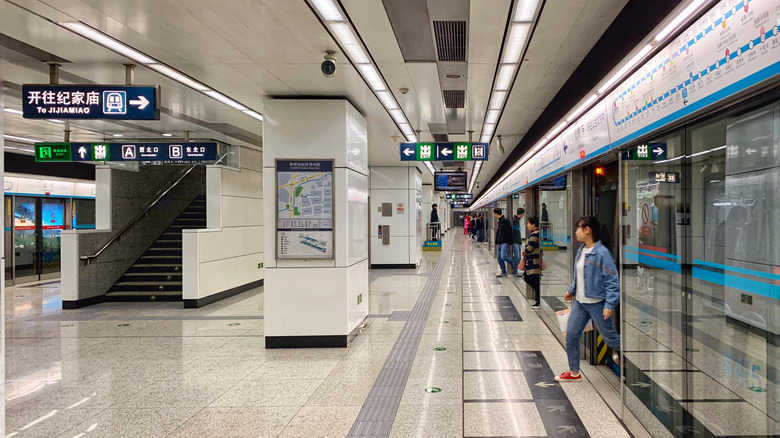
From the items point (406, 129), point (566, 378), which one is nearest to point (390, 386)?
point (566, 378)

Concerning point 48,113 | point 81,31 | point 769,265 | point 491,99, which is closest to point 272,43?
point 81,31

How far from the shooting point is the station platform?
3.45 metres

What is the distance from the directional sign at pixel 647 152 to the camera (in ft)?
10.4

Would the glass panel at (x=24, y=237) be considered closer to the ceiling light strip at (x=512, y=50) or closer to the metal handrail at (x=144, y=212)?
the metal handrail at (x=144, y=212)

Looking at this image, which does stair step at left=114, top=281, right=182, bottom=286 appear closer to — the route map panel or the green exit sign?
the green exit sign

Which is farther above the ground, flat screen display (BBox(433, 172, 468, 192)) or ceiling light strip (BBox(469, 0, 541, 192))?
ceiling light strip (BBox(469, 0, 541, 192))

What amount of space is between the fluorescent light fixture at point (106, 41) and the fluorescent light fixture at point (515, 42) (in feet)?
11.1

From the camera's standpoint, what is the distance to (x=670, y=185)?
10.3ft

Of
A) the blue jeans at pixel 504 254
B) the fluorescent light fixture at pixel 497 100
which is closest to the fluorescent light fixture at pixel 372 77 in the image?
the fluorescent light fixture at pixel 497 100

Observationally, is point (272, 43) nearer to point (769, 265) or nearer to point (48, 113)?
point (48, 113)

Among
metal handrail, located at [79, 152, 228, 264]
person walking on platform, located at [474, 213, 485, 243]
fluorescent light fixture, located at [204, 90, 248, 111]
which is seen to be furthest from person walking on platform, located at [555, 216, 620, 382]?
person walking on platform, located at [474, 213, 485, 243]

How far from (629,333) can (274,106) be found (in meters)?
4.47

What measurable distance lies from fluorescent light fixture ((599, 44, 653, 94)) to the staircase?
335 inches

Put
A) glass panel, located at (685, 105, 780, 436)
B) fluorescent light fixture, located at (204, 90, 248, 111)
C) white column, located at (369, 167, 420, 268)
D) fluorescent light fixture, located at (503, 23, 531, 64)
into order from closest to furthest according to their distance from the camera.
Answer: glass panel, located at (685, 105, 780, 436) < fluorescent light fixture, located at (503, 23, 531, 64) < fluorescent light fixture, located at (204, 90, 248, 111) < white column, located at (369, 167, 420, 268)
